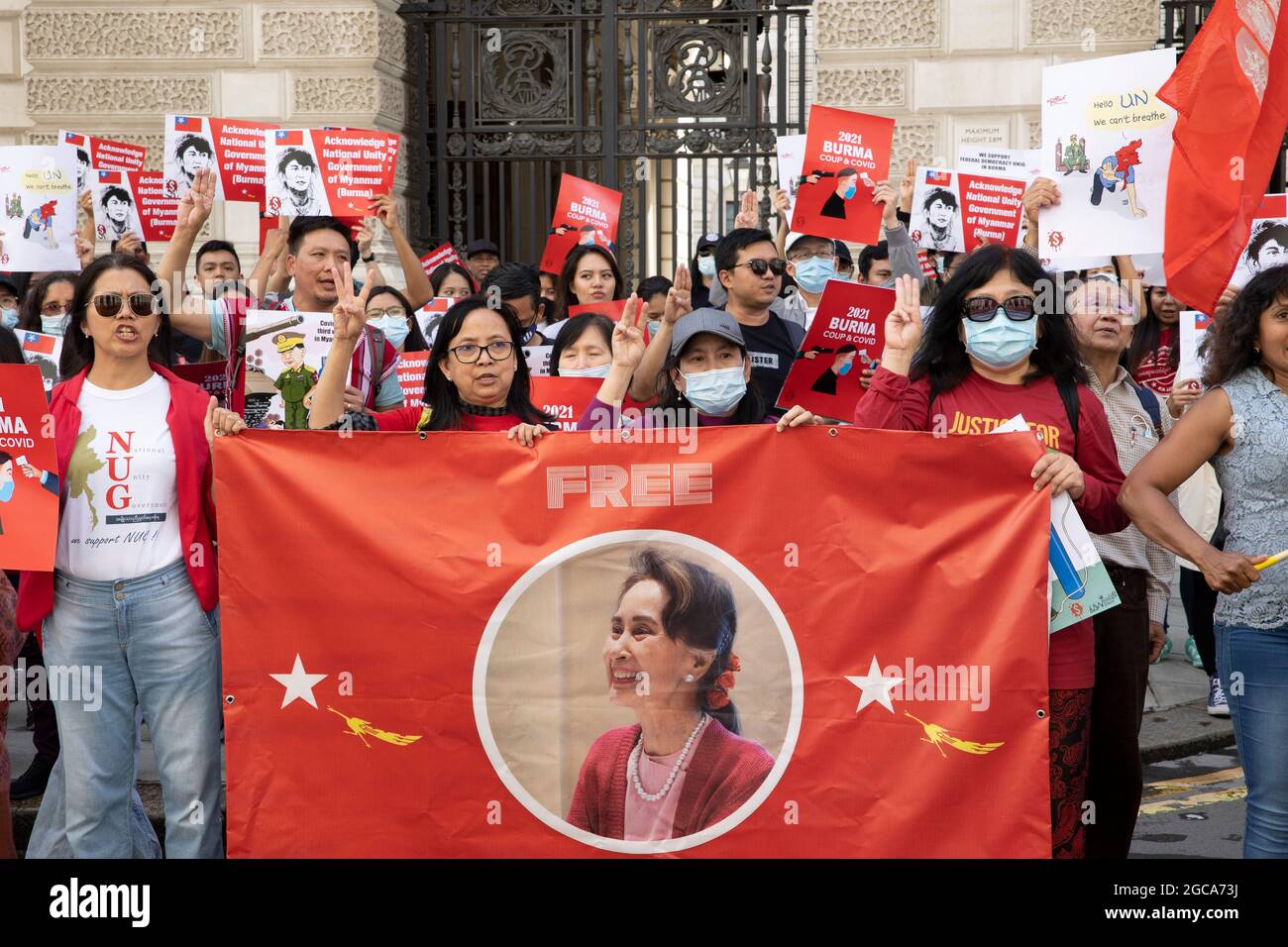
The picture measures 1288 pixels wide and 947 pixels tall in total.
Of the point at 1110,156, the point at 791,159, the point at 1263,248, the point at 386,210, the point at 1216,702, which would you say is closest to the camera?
the point at 1110,156

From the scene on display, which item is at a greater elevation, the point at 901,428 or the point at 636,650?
the point at 901,428

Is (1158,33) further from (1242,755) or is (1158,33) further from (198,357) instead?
(1242,755)

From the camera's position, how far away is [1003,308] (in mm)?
4637

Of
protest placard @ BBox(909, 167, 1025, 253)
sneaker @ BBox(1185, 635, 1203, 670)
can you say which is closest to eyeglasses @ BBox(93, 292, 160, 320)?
protest placard @ BBox(909, 167, 1025, 253)

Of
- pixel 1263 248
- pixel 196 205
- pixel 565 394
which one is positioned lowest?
pixel 565 394

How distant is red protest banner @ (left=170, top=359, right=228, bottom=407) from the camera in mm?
5664

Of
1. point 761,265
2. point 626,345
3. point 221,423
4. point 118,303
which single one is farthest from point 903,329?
point 118,303

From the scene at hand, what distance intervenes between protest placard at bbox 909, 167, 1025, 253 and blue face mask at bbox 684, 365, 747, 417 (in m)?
3.29

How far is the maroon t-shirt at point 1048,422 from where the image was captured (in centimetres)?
455

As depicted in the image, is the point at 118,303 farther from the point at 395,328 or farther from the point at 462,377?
the point at 395,328

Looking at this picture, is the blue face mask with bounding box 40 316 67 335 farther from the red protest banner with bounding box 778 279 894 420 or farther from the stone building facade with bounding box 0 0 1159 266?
the stone building facade with bounding box 0 0 1159 266

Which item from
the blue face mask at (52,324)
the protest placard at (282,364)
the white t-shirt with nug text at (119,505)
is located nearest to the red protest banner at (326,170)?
the blue face mask at (52,324)

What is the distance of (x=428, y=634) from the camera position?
4.53 metres

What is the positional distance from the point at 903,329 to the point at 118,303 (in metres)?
2.34
